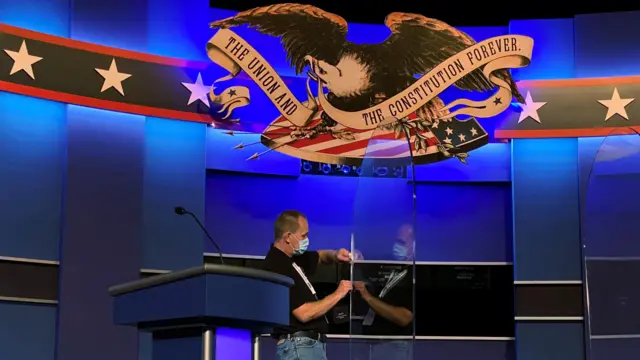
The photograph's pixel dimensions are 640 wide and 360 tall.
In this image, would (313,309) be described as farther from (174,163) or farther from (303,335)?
(174,163)

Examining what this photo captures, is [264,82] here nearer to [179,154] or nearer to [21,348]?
[179,154]

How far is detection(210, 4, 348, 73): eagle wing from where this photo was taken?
21.9 feet

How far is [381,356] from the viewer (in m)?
4.32

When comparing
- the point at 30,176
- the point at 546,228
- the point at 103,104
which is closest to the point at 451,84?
the point at 546,228

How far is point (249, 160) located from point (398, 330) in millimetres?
2643

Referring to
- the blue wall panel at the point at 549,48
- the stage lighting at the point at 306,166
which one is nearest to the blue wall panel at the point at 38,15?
the stage lighting at the point at 306,166

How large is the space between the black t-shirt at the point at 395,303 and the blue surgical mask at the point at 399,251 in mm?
69

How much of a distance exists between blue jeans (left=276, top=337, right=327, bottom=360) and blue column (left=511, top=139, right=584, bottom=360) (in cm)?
301

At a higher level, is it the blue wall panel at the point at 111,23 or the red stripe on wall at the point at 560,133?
the blue wall panel at the point at 111,23

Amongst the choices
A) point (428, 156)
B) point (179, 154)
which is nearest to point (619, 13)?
point (428, 156)

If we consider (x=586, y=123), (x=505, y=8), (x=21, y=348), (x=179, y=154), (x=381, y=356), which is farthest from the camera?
(x=505, y=8)

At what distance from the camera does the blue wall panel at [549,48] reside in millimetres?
7004

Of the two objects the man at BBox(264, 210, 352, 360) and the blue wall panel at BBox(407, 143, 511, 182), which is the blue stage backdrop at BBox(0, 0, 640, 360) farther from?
the man at BBox(264, 210, 352, 360)

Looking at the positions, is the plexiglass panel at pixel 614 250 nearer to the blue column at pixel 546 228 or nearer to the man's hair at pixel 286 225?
the blue column at pixel 546 228
